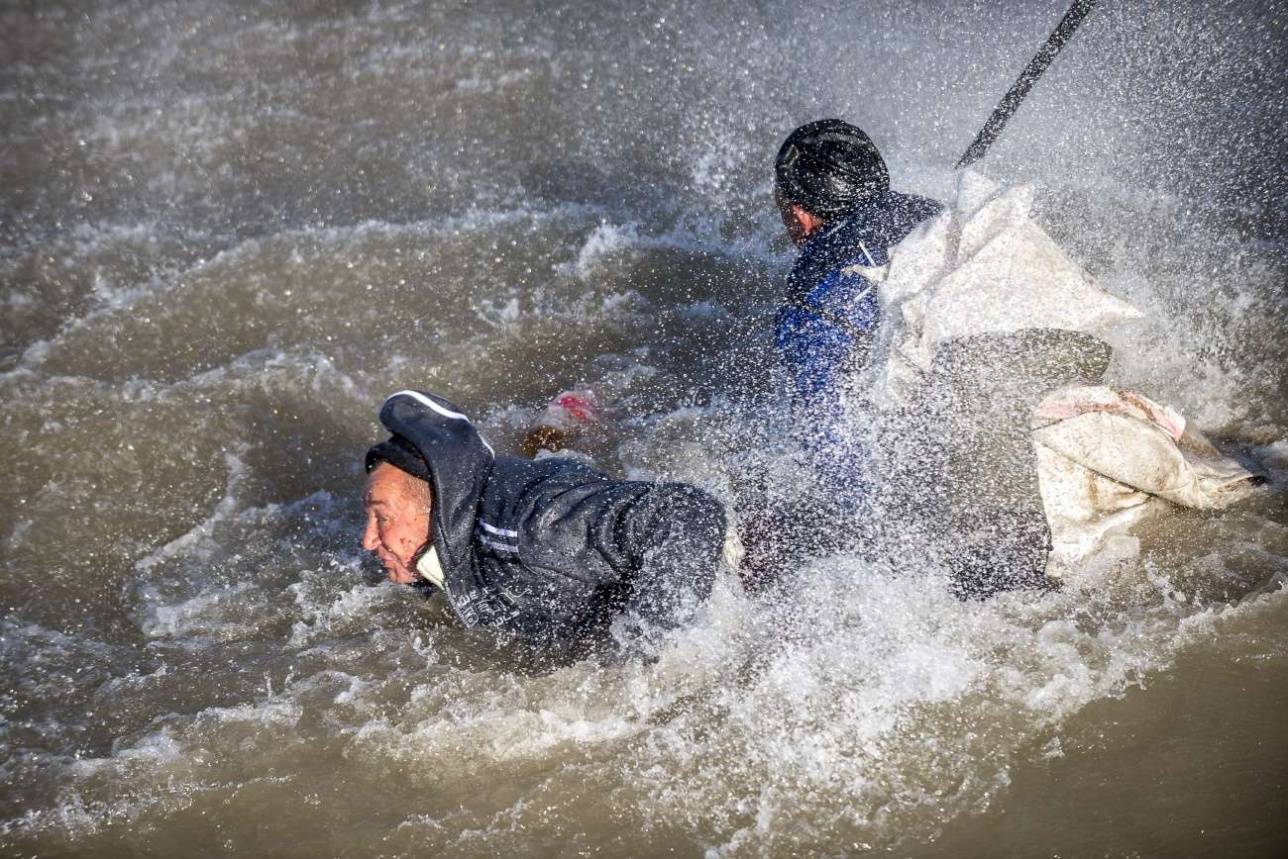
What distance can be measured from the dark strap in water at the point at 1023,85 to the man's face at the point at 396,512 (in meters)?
3.56

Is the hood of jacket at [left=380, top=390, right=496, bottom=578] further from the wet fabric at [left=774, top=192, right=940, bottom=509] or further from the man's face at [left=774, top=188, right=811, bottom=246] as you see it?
the man's face at [left=774, top=188, right=811, bottom=246]

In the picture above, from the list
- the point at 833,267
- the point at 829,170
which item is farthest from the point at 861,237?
the point at 829,170

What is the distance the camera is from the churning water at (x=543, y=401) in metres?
3.10

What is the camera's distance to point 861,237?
3.47 meters

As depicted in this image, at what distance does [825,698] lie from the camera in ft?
10.7

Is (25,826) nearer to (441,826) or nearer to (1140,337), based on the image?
(441,826)

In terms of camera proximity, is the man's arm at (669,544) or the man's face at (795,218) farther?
the man's face at (795,218)

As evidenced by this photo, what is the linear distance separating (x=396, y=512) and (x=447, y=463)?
244 millimetres

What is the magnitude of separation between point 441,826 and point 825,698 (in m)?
1.28

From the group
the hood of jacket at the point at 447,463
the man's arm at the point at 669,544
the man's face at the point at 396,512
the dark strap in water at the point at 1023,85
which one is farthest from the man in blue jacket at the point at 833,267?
the dark strap in water at the point at 1023,85

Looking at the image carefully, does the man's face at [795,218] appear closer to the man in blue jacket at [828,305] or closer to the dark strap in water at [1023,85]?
the man in blue jacket at [828,305]

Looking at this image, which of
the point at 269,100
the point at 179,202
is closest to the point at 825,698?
the point at 179,202

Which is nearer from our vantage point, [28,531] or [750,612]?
[750,612]

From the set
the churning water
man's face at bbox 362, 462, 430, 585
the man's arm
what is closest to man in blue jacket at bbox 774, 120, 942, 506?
the churning water
